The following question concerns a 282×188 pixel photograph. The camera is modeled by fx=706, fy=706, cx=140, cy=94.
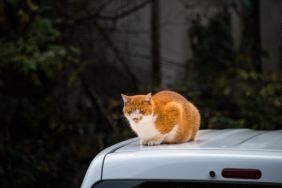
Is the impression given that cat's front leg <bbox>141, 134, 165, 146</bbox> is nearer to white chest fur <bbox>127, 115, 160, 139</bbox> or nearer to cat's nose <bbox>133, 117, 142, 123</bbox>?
white chest fur <bbox>127, 115, 160, 139</bbox>

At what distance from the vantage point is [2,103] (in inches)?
358

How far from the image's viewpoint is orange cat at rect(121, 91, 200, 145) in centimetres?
381

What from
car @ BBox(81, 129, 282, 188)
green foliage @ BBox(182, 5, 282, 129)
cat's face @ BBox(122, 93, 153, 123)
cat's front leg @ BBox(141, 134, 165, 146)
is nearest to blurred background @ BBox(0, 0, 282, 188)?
green foliage @ BBox(182, 5, 282, 129)

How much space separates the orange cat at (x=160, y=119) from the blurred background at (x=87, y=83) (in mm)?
3592

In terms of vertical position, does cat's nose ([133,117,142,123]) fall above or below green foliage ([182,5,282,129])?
above

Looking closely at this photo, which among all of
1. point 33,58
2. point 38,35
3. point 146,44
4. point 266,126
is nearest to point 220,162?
point 33,58

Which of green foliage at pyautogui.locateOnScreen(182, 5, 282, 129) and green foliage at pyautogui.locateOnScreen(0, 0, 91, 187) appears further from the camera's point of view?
green foliage at pyautogui.locateOnScreen(182, 5, 282, 129)

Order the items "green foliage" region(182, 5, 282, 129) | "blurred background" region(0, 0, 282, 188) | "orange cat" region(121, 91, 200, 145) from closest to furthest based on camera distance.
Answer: "orange cat" region(121, 91, 200, 145)
"blurred background" region(0, 0, 282, 188)
"green foliage" region(182, 5, 282, 129)

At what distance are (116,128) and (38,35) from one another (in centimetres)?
171

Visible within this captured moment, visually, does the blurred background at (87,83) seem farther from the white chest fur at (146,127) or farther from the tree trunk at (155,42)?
the white chest fur at (146,127)

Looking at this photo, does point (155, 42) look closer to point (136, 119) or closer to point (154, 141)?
point (136, 119)

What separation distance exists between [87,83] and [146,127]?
553cm

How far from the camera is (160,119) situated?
153 inches

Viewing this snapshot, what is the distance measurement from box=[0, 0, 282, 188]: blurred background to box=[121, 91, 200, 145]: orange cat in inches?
141
